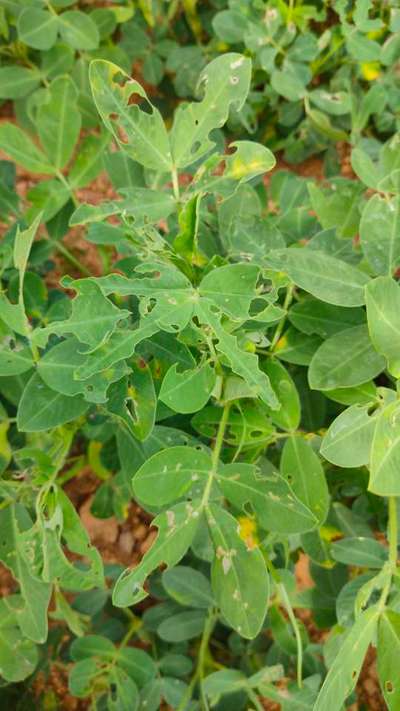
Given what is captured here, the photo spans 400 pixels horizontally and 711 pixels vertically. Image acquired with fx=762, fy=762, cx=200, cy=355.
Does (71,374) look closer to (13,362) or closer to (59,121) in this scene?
(13,362)

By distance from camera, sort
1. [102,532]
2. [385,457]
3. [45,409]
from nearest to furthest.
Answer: [385,457] < [45,409] < [102,532]

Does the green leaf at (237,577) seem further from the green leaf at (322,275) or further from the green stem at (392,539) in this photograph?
the green leaf at (322,275)

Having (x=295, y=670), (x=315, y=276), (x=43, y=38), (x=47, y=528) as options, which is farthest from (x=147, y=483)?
(x=43, y=38)

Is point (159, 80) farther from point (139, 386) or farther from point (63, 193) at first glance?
point (139, 386)

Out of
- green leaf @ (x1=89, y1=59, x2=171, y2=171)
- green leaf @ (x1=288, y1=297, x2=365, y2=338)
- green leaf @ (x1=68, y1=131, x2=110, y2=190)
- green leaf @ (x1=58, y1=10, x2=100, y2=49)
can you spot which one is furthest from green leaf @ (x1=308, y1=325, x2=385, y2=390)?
green leaf @ (x1=58, y1=10, x2=100, y2=49)

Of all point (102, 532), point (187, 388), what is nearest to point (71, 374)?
point (187, 388)

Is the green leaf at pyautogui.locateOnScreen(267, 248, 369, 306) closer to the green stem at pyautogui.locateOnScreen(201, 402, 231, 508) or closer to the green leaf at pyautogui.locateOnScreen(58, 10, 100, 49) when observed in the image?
the green stem at pyautogui.locateOnScreen(201, 402, 231, 508)
